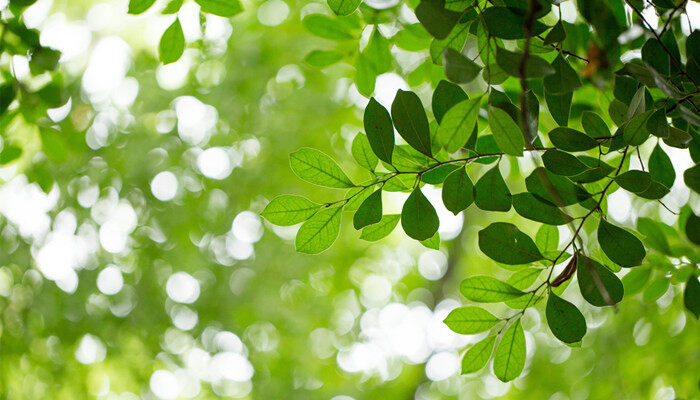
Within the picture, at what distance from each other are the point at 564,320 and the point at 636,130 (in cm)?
20

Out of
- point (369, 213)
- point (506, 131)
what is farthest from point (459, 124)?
point (369, 213)

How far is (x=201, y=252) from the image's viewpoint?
220 cm

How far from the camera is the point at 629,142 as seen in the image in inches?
18.9

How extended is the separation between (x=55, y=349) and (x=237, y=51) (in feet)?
4.84

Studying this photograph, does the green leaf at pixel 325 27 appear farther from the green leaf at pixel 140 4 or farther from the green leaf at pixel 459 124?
the green leaf at pixel 459 124

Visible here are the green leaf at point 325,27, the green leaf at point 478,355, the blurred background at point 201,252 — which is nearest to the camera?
the green leaf at point 478,355

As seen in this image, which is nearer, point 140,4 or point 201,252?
point 140,4

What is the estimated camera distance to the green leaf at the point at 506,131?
43cm

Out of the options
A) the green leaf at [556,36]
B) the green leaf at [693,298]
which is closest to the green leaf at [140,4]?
the green leaf at [556,36]

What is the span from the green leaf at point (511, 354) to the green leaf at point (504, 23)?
1.00ft

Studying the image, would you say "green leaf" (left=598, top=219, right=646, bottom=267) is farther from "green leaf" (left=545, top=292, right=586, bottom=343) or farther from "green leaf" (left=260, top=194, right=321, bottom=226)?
"green leaf" (left=260, top=194, right=321, bottom=226)

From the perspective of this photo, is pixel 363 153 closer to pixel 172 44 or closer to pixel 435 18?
pixel 435 18

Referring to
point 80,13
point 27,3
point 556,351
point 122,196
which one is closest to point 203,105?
point 122,196

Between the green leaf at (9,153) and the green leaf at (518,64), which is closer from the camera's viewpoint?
the green leaf at (518,64)
